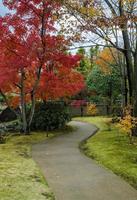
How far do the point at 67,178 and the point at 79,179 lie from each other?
331 mm

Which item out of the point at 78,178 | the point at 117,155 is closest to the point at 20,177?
the point at 78,178

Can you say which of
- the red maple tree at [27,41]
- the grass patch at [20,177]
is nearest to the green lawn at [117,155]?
the grass patch at [20,177]

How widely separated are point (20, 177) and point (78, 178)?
1.49 m

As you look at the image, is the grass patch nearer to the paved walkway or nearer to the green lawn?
the paved walkway

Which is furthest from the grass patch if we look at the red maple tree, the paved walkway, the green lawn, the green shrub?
the green shrub

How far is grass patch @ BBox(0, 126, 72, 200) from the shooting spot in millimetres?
9016

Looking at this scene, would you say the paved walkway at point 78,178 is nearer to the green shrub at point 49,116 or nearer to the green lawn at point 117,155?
the green lawn at point 117,155

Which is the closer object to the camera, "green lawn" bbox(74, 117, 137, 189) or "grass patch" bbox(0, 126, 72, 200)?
"grass patch" bbox(0, 126, 72, 200)

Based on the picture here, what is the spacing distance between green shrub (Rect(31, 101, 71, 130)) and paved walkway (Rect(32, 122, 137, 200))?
9.55 meters

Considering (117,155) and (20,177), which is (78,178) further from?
(117,155)

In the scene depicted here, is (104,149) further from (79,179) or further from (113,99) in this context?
(113,99)

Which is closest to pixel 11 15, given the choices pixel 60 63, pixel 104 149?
pixel 60 63

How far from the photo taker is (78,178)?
35.5 ft

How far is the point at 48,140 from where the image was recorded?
68.4ft
